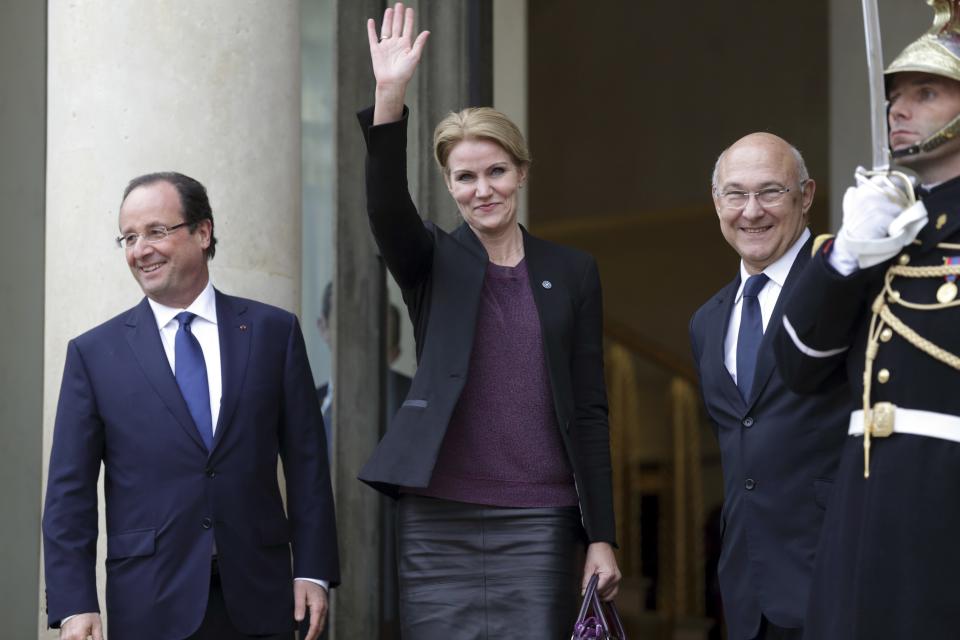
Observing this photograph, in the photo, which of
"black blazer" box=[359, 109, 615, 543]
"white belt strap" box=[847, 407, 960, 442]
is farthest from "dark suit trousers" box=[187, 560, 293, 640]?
"white belt strap" box=[847, 407, 960, 442]

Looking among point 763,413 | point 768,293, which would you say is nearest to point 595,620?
point 763,413

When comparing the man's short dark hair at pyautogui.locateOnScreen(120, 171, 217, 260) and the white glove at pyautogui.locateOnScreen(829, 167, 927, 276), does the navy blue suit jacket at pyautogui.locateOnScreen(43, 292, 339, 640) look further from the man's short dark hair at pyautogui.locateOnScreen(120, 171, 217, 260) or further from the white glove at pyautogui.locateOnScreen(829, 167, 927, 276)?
the white glove at pyautogui.locateOnScreen(829, 167, 927, 276)

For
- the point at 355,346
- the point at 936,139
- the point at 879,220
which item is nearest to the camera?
the point at 879,220

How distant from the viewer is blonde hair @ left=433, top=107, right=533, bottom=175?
4297 millimetres

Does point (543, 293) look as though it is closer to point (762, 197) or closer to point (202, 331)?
point (762, 197)

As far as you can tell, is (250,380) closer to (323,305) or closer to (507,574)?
(507,574)

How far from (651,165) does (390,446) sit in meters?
8.02

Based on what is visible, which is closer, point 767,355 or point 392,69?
point 767,355

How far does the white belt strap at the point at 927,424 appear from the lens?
3184 millimetres

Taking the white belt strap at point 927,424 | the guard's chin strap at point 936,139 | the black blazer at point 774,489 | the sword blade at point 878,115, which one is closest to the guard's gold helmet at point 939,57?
the guard's chin strap at point 936,139

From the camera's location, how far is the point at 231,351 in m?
4.29

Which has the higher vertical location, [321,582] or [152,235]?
[152,235]

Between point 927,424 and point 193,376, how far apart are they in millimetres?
1849

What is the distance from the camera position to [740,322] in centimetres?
416
